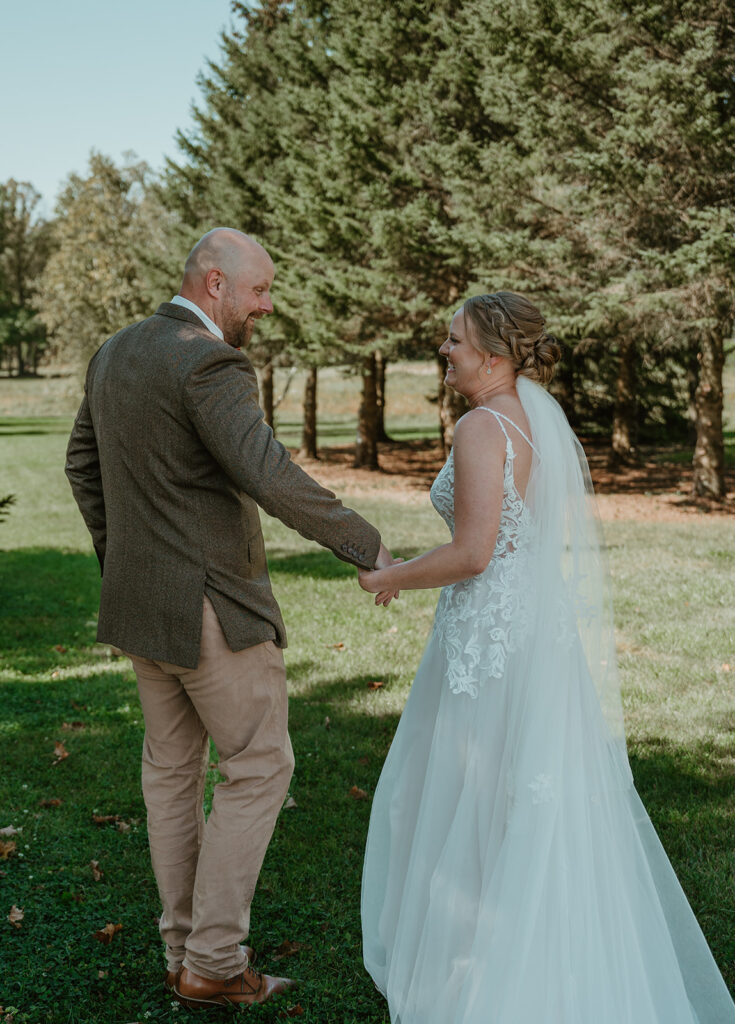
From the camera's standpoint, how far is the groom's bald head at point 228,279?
3039 mm

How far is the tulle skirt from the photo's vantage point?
110 inches

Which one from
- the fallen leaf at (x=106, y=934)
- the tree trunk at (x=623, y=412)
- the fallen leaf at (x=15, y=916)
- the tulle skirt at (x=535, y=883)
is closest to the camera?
the tulle skirt at (x=535, y=883)

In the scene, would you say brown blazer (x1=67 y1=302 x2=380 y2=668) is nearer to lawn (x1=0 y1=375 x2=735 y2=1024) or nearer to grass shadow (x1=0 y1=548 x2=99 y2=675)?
lawn (x1=0 y1=375 x2=735 y2=1024)

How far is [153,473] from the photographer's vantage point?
9.68 feet

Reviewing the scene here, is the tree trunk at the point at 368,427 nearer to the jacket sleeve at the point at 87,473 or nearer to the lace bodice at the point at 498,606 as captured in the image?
the jacket sleeve at the point at 87,473

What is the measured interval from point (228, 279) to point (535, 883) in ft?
7.07

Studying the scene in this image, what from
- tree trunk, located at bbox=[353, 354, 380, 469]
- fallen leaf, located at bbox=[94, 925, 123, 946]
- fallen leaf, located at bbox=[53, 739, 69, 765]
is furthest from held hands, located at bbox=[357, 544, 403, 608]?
tree trunk, located at bbox=[353, 354, 380, 469]

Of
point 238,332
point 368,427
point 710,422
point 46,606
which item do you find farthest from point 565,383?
point 238,332

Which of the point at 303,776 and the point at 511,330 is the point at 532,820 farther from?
the point at 303,776

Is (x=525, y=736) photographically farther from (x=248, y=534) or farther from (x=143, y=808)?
(x=143, y=808)

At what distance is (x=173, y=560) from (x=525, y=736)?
50.2 inches

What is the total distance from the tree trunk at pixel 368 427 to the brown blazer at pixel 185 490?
68.2 ft

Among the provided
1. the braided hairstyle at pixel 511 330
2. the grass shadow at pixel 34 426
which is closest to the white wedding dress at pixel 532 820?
the braided hairstyle at pixel 511 330

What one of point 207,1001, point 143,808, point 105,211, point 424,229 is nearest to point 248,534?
point 207,1001
